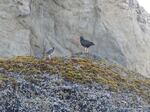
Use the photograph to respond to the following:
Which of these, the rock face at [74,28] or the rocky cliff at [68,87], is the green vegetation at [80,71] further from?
the rock face at [74,28]

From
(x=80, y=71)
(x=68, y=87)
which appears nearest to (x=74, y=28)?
(x=80, y=71)

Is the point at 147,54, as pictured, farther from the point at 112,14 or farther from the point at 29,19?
the point at 29,19

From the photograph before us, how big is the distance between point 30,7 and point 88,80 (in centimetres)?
1793

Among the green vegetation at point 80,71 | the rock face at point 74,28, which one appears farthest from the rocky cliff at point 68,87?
the rock face at point 74,28

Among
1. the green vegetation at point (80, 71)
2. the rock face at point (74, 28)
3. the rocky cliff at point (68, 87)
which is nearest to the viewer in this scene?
the rocky cliff at point (68, 87)

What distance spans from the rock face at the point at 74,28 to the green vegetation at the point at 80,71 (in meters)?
13.8

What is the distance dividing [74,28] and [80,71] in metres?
17.7

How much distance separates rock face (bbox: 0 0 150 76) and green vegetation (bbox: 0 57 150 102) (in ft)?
45.2

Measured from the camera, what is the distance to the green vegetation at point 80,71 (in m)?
17.3

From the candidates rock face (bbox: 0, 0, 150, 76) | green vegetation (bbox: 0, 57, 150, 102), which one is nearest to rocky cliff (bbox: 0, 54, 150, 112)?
green vegetation (bbox: 0, 57, 150, 102)

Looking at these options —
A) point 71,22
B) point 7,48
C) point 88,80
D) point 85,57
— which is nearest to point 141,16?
point 71,22

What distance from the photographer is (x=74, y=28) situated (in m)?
35.5

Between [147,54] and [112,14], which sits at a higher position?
[112,14]

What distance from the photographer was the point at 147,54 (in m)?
37.8
